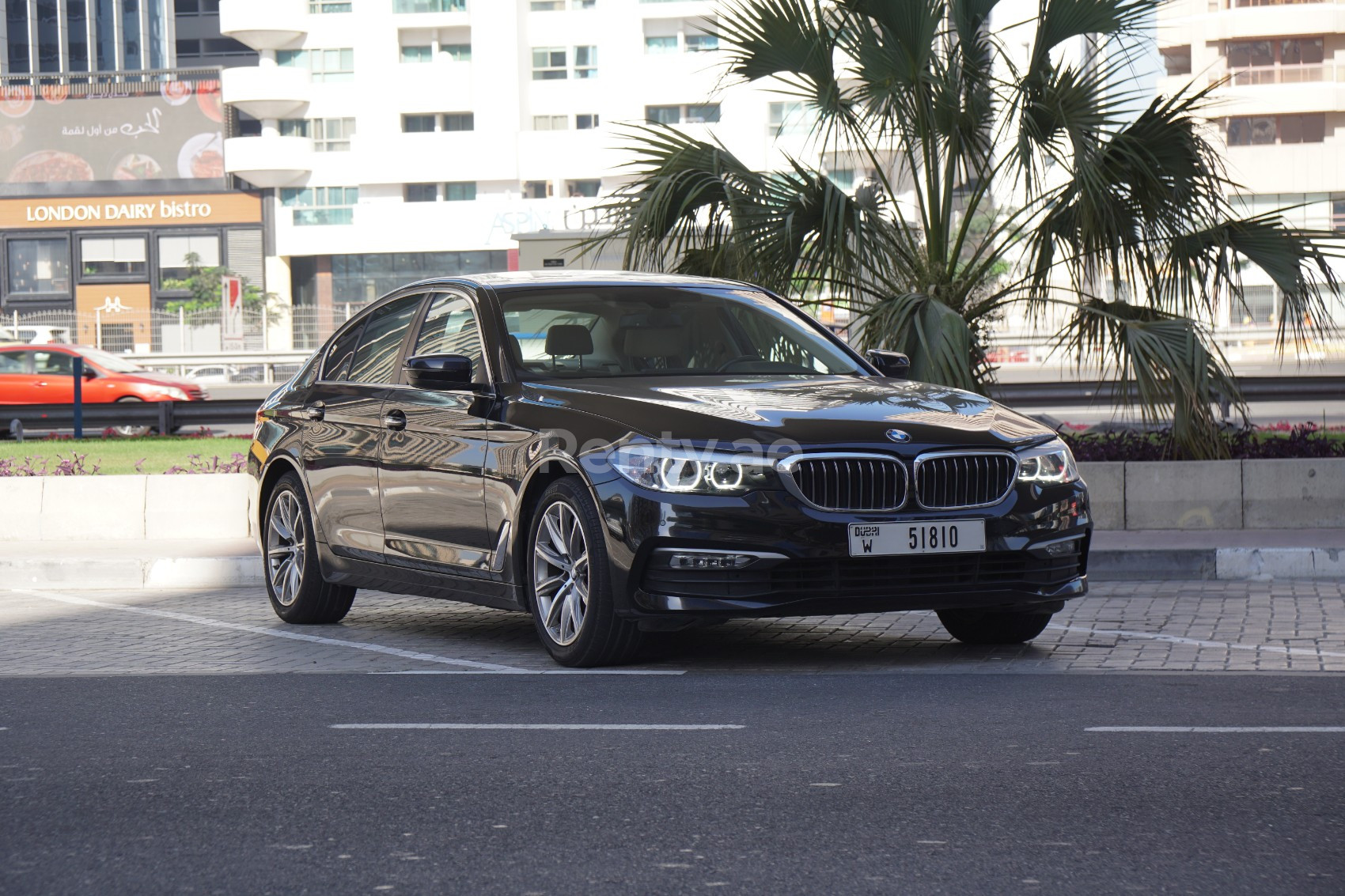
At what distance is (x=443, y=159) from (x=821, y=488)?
64.3 m

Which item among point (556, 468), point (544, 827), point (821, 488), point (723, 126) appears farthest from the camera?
point (723, 126)

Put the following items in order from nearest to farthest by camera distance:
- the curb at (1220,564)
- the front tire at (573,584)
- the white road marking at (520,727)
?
1. the white road marking at (520,727)
2. the front tire at (573,584)
3. the curb at (1220,564)

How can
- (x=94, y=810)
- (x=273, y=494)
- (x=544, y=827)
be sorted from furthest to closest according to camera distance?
(x=273, y=494) < (x=94, y=810) < (x=544, y=827)

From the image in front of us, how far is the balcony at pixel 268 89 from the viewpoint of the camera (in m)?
70.9

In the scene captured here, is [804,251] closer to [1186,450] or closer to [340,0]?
[1186,450]

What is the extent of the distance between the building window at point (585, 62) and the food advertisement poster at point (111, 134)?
14.8 meters

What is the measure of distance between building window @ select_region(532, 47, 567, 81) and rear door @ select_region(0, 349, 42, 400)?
42513 mm

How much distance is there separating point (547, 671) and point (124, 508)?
691 cm

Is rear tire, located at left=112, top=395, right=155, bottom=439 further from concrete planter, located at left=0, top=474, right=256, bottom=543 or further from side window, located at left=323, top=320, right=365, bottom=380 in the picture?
side window, located at left=323, top=320, right=365, bottom=380

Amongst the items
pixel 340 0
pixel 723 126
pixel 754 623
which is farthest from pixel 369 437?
pixel 340 0

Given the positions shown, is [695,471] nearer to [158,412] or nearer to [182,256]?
[158,412]

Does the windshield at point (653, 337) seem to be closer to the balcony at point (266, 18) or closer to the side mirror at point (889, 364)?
the side mirror at point (889, 364)

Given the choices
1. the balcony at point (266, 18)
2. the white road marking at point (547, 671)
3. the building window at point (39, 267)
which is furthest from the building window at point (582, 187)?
the white road marking at point (547, 671)

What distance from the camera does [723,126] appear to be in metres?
67.8
